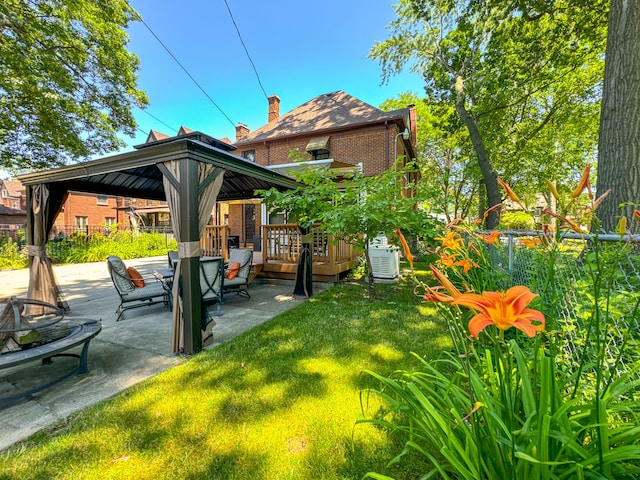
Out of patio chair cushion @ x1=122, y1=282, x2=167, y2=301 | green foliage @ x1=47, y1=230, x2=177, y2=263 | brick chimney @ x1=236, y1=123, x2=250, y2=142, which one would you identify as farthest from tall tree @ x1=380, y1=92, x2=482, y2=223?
green foliage @ x1=47, y1=230, x2=177, y2=263

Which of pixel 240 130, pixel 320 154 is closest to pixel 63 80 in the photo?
pixel 240 130

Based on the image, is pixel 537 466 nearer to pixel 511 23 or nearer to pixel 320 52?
pixel 511 23

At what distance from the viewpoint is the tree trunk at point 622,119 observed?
3154 millimetres

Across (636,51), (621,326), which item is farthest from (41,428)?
(636,51)

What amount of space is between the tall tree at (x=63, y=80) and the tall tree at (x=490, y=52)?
9694 mm

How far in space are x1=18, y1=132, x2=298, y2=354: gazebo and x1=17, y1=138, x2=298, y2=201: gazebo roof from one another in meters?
0.01

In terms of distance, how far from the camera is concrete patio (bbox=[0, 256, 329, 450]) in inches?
96.2

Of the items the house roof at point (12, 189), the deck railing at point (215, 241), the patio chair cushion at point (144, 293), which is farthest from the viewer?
the house roof at point (12, 189)

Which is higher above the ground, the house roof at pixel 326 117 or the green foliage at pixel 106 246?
the house roof at pixel 326 117

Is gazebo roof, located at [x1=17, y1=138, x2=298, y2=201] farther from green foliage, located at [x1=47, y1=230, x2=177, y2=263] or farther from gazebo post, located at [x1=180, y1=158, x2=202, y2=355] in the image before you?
green foliage, located at [x1=47, y1=230, x2=177, y2=263]

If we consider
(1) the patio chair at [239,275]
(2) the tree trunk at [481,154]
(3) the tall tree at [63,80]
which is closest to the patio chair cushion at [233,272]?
(1) the patio chair at [239,275]

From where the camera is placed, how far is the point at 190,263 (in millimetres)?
3529

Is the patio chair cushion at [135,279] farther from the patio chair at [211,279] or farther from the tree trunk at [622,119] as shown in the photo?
the tree trunk at [622,119]

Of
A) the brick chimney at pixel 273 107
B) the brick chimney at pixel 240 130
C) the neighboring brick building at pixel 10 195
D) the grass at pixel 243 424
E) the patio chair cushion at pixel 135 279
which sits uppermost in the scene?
the brick chimney at pixel 273 107
